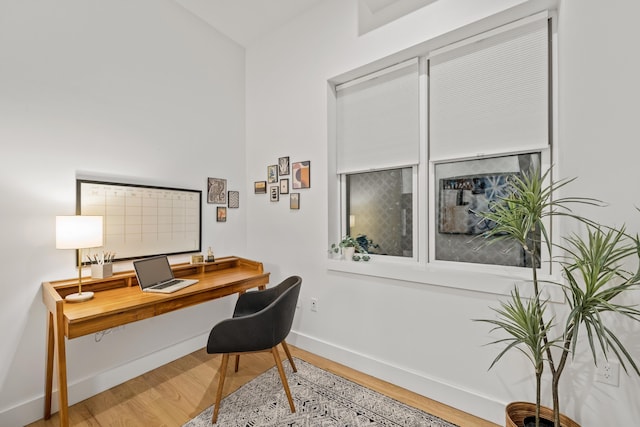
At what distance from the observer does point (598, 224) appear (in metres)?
1.28

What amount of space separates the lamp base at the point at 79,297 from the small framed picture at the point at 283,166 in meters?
1.77

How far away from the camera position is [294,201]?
2.73 metres

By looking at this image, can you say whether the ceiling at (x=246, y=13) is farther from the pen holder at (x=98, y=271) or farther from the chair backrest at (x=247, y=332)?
the chair backrest at (x=247, y=332)

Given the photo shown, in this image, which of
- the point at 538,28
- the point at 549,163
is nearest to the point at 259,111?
the point at 538,28

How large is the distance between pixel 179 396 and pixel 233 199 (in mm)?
1809

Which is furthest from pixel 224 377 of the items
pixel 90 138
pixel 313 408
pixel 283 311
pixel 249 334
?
pixel 90 138

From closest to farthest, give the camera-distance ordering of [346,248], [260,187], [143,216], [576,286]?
1. [576,286]
2. [143,216]
3. [346,248]
4. [260,187]

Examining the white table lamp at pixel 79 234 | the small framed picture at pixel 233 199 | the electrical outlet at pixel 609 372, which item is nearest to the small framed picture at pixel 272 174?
the small framed picture at pixel 233 199

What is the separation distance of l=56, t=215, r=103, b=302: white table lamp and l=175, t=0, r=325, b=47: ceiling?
213cm

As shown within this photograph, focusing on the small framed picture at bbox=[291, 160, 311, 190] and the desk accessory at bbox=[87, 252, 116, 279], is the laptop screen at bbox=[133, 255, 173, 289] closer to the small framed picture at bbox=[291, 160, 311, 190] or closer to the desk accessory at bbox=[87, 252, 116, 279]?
the desk accessory at bbox=[87, 252, 116, 279]

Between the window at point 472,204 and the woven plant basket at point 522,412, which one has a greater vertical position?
the window at point 472,204

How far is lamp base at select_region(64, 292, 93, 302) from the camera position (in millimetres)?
1721

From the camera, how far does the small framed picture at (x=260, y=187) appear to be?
118 inches

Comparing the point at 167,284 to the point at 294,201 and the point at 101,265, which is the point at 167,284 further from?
the point at 294,201
